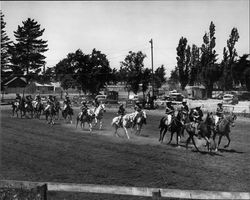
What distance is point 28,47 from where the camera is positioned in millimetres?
92312

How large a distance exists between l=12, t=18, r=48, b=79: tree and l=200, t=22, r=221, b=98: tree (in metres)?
39.1

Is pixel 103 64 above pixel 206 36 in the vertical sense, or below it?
below

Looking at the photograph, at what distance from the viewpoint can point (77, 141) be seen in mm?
22562

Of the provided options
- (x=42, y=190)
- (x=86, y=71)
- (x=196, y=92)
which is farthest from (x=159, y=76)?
(x=42, y=190)

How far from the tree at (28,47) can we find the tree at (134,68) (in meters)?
36.6

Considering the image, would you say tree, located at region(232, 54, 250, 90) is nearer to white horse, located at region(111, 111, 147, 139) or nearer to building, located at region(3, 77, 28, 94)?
building, located at region(3, 77, 28, 94)

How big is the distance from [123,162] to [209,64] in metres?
72.1

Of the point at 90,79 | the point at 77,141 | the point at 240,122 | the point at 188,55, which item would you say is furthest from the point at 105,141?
the point at 188,55

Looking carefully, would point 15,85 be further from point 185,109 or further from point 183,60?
point 185,109

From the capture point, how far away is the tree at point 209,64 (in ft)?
271

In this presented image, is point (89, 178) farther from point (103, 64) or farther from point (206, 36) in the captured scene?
point (206, 36)

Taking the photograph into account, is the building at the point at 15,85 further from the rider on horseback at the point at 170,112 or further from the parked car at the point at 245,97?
the rider on horseback at the point at 170,112

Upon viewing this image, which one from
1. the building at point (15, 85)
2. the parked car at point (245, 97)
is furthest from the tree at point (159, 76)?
the building at point (15, 85)

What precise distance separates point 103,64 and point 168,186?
58014 millimetres
